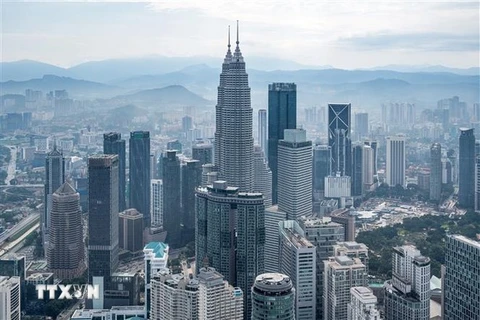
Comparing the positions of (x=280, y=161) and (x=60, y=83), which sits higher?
(x=60, y=83)

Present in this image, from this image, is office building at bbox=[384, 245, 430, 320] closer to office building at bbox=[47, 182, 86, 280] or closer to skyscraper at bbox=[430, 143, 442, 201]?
office building at bbox=[47, 182, 86, 280]

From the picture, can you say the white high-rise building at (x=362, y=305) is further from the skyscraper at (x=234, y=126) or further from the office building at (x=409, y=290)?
the skyscraper at (x=234, y=126)

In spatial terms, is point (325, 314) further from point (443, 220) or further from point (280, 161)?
point (443, 220)

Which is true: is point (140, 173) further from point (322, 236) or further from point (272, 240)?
point (322, 236)

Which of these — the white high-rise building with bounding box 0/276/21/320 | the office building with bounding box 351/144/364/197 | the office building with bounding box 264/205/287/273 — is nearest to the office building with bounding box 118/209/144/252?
the office building with bounding box 264/205/287/273

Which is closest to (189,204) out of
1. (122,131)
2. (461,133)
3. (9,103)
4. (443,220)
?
(122,131)

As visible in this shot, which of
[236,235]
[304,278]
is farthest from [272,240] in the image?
[304,278]
